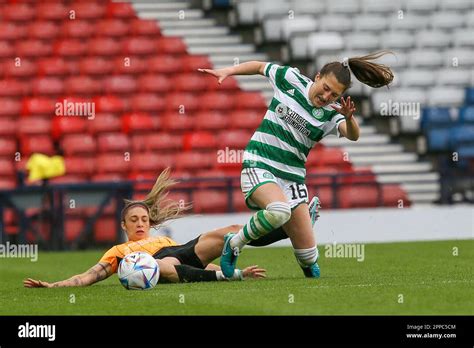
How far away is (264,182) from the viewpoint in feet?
35.8

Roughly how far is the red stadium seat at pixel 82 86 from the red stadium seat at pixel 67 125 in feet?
Result: 2.64

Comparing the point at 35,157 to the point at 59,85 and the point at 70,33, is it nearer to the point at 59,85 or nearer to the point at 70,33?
the point at 59,85

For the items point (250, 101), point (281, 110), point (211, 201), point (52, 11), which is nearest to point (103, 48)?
point (52, 11)

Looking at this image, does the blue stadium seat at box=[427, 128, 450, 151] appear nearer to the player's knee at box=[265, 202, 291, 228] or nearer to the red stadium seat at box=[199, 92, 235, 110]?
the red stadium seat at box=[199, 92, 235, 110]

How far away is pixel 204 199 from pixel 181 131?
9.48ft

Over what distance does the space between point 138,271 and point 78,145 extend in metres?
10.6

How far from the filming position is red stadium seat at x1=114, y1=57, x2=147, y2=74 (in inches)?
898

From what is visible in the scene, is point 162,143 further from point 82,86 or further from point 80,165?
point 82,86

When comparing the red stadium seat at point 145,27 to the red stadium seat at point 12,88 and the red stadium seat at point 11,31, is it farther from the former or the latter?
the red stadium seat at point 12,88

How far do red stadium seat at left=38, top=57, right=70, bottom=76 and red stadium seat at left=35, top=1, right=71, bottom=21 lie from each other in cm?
124

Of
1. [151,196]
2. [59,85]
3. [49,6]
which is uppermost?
[49,6]
